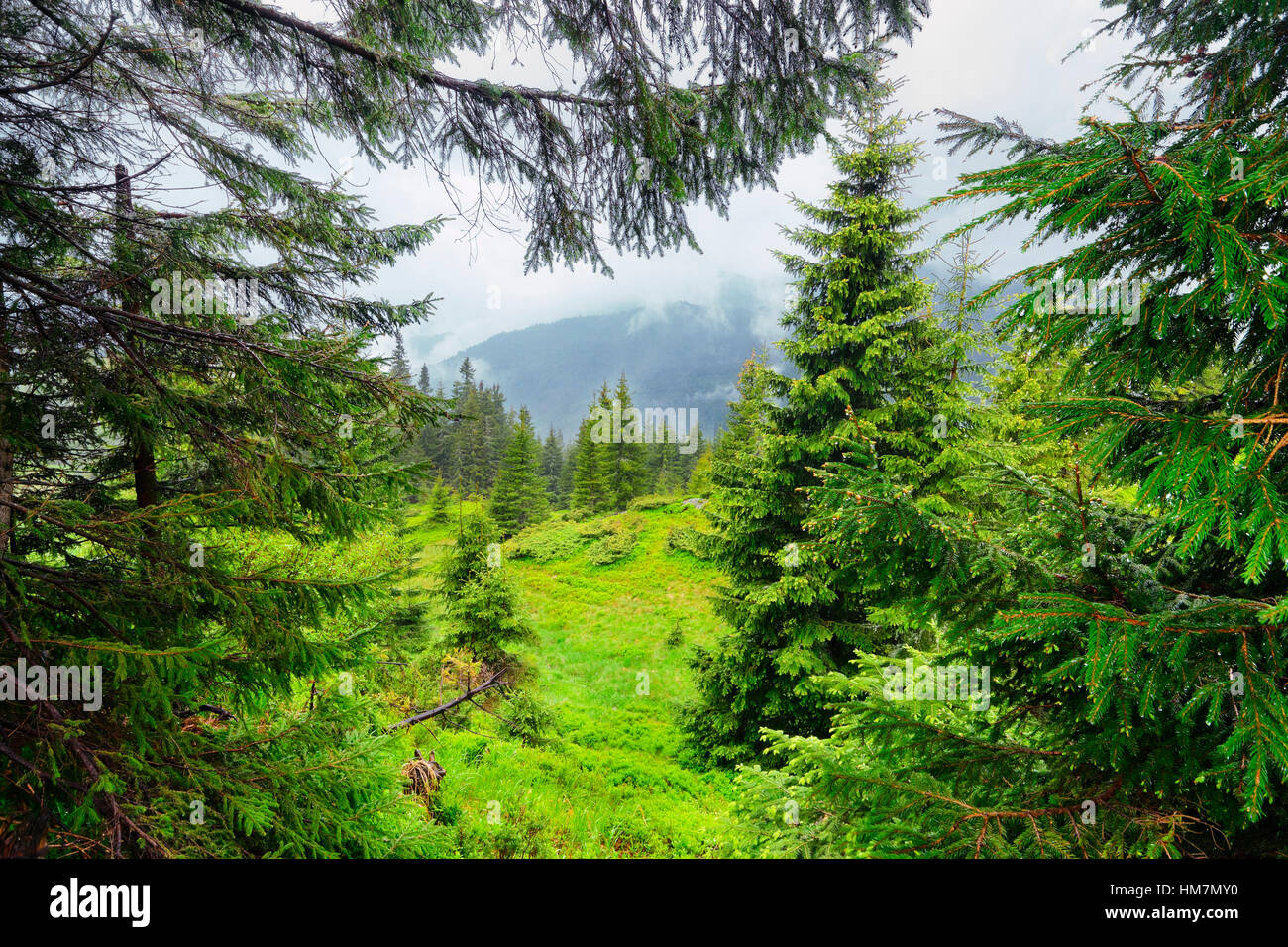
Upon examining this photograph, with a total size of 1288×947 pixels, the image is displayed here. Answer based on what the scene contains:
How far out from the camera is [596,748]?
1255cm

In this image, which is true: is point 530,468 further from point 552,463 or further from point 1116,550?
point 1116,550

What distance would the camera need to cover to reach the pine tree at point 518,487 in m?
40.9

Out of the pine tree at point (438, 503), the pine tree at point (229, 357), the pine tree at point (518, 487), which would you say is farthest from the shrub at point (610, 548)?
the pine tree at point (229, 357)

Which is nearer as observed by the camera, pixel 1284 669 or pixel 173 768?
pixel 1284 669

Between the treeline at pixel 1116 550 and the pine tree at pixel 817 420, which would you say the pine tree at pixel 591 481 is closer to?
the pine tree at pixel 817 420

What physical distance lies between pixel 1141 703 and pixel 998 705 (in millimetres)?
1350

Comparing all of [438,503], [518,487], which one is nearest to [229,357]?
[518,487]

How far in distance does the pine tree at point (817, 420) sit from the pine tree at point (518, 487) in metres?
32.3

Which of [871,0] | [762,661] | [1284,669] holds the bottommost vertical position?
[762,661]

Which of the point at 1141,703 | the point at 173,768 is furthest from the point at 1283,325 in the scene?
the point at 173,768

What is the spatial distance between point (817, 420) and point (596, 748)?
10.3 metres

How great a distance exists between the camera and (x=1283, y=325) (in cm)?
203
